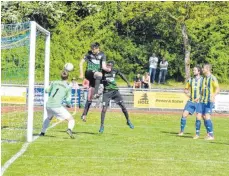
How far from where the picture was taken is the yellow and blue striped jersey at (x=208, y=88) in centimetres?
1636

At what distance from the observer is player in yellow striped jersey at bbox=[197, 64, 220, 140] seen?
1634 centimetres

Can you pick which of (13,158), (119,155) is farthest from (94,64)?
(13,158)

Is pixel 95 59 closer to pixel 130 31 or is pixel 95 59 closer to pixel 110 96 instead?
pixel 110 96

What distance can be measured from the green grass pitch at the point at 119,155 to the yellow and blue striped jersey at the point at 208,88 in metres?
1.05

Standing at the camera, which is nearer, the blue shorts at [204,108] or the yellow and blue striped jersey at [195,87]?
the blue shorts at [204,108]

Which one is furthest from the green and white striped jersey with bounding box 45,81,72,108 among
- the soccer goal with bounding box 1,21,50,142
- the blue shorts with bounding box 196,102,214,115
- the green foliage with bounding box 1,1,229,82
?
the green foliage with bounding box 1,1,229,82

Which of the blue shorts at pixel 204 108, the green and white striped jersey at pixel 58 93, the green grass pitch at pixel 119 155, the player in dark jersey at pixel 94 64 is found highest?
the player in dark jersey at pixel 94 64

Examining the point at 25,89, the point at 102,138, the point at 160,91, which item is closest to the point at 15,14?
the point at 160,91

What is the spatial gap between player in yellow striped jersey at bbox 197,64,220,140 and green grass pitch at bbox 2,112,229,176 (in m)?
0.40

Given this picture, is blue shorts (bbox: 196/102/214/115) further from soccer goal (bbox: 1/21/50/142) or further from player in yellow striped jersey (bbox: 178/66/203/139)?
soccer goal (bbox: 1/21/50/142)

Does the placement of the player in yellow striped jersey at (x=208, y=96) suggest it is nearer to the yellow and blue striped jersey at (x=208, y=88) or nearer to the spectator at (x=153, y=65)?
the yellow and blue striped jersey at (x=208, y=88)

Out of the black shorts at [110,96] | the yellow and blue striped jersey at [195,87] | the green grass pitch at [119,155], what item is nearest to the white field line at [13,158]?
the green grass pitch at [119,155]

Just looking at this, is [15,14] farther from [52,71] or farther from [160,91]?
[160,91]

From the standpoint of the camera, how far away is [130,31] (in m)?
45.9
